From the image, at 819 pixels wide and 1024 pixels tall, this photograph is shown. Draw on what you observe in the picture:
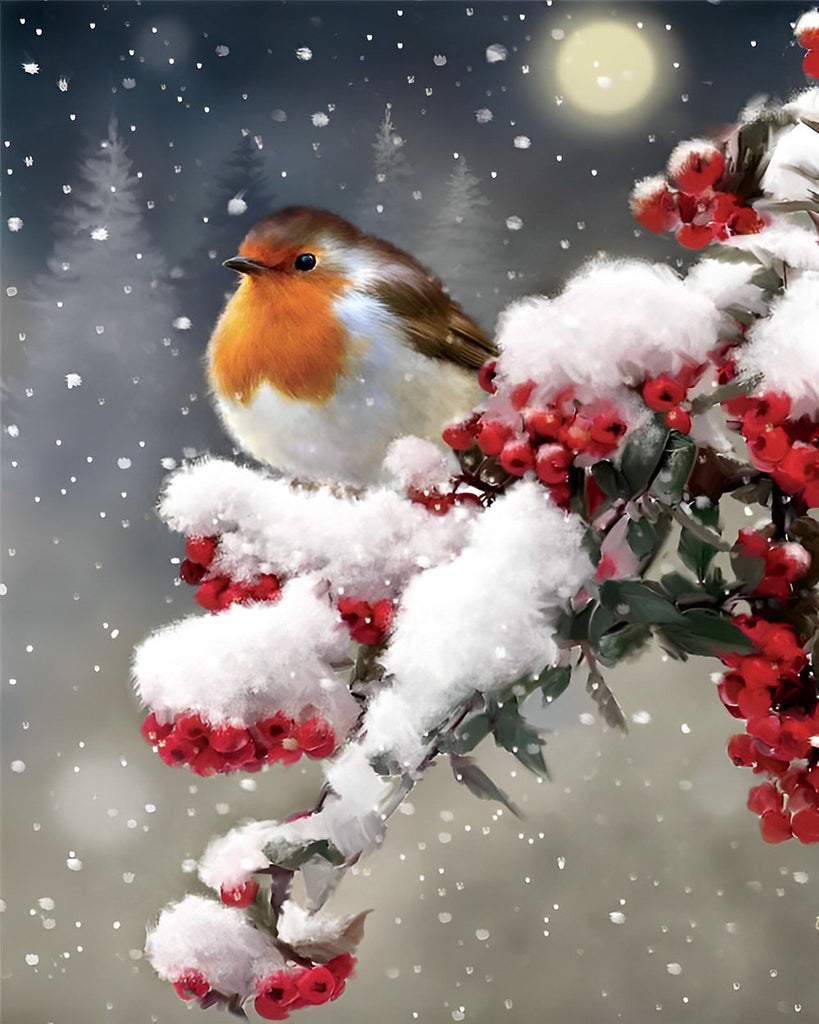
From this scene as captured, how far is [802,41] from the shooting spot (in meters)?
0.48

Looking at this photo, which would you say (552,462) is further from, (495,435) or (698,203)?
(698,203)

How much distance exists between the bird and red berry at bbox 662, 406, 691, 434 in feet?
0.89

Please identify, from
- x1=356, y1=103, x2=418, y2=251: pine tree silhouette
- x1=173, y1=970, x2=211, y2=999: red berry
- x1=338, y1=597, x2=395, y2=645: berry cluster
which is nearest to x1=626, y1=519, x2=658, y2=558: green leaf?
x1=338, y1=597, x2=395, y2=645: berry cluster

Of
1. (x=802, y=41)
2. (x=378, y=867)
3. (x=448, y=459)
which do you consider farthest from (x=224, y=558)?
(x=378, y=867)

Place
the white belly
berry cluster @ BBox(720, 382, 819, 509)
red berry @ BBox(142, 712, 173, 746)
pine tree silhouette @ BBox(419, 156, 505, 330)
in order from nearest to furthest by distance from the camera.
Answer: berry cluster @ BBox(720, 382, 819, 509)
red berry @ BBox(142, 712, 173, 746)
the white belly
pine tree silhouette @ BBox(419, 156, 505, 330)

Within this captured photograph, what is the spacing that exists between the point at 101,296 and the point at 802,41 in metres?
0.63

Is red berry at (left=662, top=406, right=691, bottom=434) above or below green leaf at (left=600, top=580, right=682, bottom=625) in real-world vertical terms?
above

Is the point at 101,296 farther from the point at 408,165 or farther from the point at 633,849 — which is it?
the point at 633,849

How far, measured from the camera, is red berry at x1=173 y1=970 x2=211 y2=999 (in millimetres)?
558

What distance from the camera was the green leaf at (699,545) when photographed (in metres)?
0.50

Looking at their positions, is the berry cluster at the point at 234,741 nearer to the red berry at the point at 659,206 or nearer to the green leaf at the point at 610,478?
the green leaf at the point at 610,478

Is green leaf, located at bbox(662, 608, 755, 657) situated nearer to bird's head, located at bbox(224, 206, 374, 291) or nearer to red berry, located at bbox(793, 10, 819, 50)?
red berry, located at bbox(793, 10, 819, 50)

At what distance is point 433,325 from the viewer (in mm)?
757

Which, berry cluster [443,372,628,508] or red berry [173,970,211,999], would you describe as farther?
red berry [173,970,211,999]
